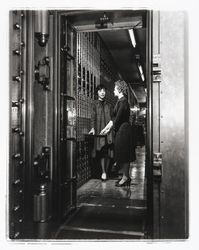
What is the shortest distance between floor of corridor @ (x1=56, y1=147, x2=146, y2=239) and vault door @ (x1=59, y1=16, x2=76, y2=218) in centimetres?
19

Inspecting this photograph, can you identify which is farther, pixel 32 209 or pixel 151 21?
pixel 32 209

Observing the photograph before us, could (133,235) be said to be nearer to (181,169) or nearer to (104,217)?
(104,217)

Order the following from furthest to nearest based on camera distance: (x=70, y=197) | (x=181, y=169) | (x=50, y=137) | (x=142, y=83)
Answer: (x=142, y=83), (x=70, y=197), (x=50, y=137), (x=181, y=169)

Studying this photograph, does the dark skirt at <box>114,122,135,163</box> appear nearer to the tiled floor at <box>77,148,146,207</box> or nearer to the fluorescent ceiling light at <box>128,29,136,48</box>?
the tiled floor at <box>77,148,146,207</box>

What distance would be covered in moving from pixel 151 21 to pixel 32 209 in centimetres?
172

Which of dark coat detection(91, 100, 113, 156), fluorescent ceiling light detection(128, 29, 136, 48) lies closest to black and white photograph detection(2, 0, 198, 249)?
dark coat detection(91, 100, 113, 156)

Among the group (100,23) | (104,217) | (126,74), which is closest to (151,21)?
(100,23)

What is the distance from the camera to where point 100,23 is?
3047 millimetres

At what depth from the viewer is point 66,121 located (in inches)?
106

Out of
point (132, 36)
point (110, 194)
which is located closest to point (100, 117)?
point (110, 194)

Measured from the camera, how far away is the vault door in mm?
2535

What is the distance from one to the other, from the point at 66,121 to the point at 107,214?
1.08 metres

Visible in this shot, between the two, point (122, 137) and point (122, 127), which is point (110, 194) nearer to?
point (122, 137)

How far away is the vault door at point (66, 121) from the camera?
2.54 meters
